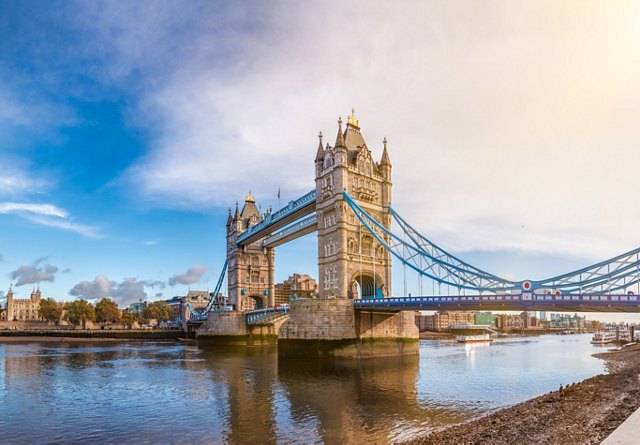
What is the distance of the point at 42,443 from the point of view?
1625cm

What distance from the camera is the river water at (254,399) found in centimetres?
1756

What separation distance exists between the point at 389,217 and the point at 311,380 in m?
24.4

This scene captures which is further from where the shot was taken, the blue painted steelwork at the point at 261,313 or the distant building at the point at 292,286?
the distant building at the point at 292,286

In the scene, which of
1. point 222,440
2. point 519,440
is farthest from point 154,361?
point 519,440

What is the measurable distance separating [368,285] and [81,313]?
275ft

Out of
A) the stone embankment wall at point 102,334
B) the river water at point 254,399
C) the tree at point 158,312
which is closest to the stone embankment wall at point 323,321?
the river water at point 254,399

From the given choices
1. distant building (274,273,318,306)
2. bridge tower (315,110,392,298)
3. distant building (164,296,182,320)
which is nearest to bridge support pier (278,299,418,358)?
bridge tower (315,110,392,298)

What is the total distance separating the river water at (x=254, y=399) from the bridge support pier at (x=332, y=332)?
195 cm

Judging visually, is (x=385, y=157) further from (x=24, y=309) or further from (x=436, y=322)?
(x=24, y=309)

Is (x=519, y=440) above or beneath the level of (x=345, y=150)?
beneath

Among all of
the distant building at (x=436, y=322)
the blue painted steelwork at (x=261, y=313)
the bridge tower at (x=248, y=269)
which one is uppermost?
the bridge tower at (x=248, y=269)

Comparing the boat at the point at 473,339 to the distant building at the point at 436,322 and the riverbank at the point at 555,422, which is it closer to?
the distant building at the point at 436,322

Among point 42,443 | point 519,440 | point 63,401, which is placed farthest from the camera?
point 63,401

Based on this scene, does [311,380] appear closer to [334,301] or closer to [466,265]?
[334,301]
